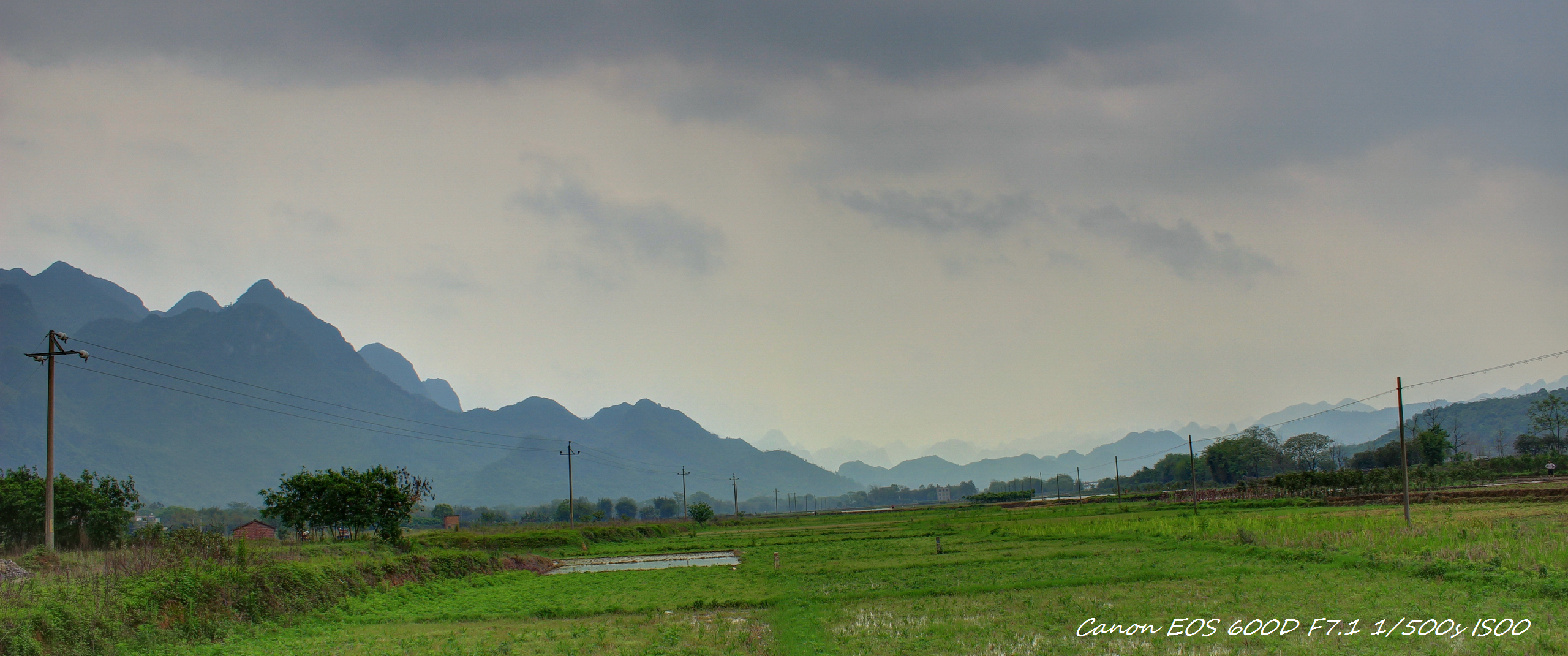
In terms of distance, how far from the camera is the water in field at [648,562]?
1738 inches

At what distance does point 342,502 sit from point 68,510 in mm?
13268

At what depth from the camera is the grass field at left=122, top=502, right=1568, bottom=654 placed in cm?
1716

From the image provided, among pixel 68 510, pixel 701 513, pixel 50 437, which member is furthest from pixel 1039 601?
pixel 701 513

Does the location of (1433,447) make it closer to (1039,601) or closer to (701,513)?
(701,513)

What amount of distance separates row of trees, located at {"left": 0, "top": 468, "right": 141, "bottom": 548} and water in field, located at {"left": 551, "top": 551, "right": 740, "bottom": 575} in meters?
22.9

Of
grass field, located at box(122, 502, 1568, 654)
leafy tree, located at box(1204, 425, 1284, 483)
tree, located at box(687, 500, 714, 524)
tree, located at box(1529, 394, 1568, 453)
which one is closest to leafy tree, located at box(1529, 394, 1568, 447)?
tree, located at box(1529, 394, 1568, 453)

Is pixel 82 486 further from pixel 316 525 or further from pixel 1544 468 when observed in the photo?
pixel 1544 468

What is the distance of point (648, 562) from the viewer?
4956cm

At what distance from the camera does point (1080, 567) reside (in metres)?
30.4

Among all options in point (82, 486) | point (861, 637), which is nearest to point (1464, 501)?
point (861, 637)

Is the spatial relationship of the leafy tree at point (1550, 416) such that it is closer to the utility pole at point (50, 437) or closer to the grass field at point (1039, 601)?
the grass field at point (1039, 601)

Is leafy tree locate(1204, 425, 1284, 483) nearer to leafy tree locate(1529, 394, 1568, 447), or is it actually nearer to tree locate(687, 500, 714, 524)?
leafy tree locate(1529, 394, 1568, 447)

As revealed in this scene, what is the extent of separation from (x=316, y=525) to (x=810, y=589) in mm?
38637

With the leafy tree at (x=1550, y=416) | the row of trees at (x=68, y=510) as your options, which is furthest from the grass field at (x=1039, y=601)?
the leafy tree at (x=1550, y=416)
